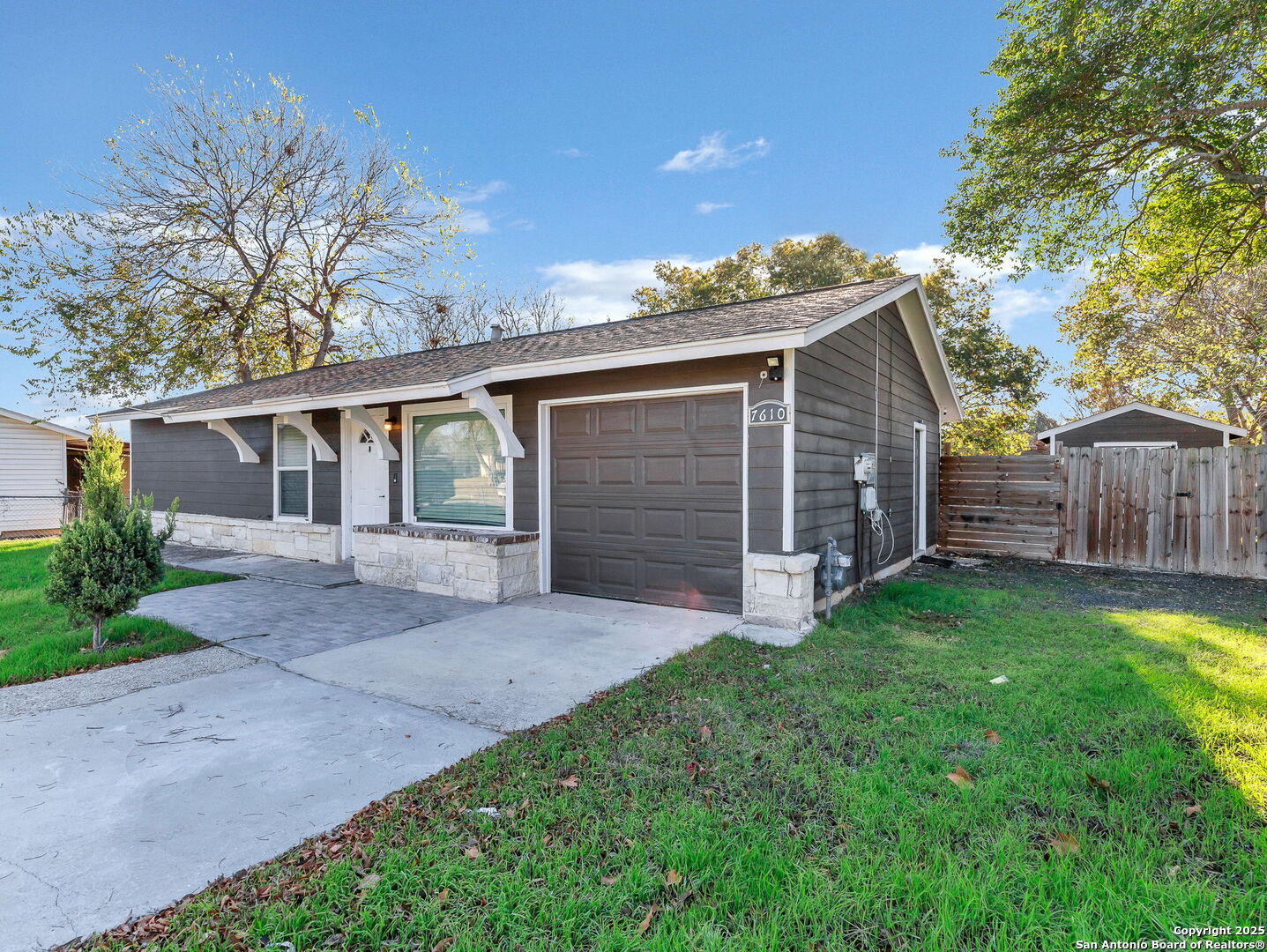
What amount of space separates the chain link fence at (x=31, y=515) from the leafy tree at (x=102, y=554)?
42.9 ft

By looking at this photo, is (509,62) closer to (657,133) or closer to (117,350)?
(657,133)

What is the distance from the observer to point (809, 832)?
7.06 feet

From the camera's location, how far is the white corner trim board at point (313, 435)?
8461 mm

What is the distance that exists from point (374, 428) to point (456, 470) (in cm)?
133

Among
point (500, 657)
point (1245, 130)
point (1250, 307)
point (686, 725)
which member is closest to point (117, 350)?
point (500, 657)

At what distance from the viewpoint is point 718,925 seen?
1718 mm

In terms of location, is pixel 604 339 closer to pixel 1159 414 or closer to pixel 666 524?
pixel 666 524

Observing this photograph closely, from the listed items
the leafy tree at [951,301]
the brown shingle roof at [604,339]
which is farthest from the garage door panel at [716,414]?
the leafy tree at [951,301]

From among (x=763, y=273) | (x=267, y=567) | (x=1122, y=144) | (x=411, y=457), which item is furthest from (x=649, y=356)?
(x=763, y=273)

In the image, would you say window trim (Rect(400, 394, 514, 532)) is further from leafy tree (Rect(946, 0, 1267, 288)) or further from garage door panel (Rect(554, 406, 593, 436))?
leafy tree (Rect(946, 0, 1267, 288))

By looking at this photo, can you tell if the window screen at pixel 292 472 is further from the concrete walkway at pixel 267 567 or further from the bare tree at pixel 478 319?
the bare tree at pixel 478 319

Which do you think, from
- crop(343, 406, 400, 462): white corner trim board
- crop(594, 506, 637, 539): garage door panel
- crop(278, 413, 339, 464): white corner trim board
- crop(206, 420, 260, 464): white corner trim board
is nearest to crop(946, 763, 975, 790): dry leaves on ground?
crop(594, 506, 637, 539): garage door panel

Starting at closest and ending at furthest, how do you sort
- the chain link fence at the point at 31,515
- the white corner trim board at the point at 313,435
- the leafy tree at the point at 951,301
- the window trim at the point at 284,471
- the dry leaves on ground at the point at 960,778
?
the dry leaves on ground at the point at 960,778 < the white corner trim board at the point at 313,435 < the window trim at the point at 284,471 < the chain link fence at the point at 31,515 < the leafy tree at the point at 951,301

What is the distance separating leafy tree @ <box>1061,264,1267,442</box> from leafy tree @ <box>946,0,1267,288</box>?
1.43 m
